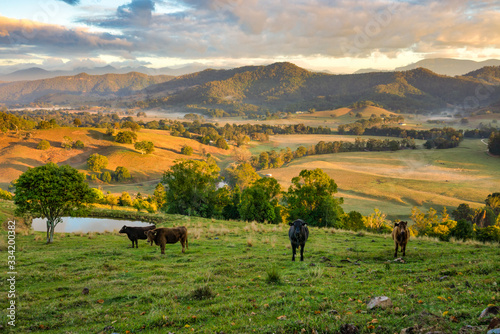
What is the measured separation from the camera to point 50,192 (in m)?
22.8

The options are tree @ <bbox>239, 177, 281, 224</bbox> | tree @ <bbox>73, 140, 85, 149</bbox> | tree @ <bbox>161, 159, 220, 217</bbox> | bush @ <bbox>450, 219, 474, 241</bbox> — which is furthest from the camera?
tree @ <bbox>73, 140, 85, 149</bbox>

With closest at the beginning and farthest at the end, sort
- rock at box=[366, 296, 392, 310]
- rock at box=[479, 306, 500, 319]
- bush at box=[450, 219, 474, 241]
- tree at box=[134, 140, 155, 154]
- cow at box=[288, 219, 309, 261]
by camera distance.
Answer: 1. rock at box=[479, 306, 500, 319]
2. rock at box=[366, 296, 392, 310]
3. cow at box=[288, 219, 309, 261]
4. bush at box=[450, 219, 474, 241]
5. tree at box=[134, 140, 155, 154]

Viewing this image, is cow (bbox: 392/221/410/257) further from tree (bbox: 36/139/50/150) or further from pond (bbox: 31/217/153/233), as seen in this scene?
tree (bbox: 36/139/50/150)

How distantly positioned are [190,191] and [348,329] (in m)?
42.9

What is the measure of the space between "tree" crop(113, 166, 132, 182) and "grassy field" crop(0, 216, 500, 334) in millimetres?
102561

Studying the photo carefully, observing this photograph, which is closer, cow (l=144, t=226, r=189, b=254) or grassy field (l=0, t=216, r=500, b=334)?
grassy field (l=0, t=216, r=500, b=334)

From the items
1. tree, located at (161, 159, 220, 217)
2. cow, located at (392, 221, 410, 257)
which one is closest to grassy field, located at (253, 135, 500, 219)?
tree, located at (161, 159, 220, 217)

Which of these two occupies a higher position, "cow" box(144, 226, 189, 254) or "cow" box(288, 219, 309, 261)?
"cow" box(288, 219, 309, 261)

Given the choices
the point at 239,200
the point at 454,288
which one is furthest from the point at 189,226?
the point at 454,288

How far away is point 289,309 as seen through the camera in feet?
24.3

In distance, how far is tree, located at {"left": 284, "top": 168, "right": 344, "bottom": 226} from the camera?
40.1 metres

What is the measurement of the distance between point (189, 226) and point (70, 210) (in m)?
10.7

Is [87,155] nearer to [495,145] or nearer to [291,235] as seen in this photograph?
[291,235]

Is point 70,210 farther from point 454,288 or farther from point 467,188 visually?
point 467,188
